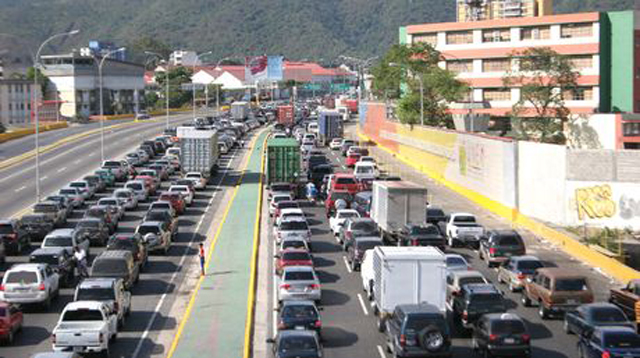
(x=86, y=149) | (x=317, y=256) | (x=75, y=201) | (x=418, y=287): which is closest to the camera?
(x=418, y=287)

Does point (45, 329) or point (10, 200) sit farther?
point (10, 200)

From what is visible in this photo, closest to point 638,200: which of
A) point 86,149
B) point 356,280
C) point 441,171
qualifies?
point 356,280

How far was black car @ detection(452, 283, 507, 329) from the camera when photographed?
27797 mm

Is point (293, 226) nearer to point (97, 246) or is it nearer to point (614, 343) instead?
point (97, 246)

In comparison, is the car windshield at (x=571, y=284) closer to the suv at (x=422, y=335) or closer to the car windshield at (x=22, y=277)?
the suv at (x=422, y=335)

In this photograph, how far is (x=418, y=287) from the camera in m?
27.7

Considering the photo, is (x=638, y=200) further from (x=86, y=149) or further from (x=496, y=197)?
(x=86, y=149)

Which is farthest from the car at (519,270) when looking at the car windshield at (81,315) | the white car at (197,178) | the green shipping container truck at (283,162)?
the white car at (197,178)

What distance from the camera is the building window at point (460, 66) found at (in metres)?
107

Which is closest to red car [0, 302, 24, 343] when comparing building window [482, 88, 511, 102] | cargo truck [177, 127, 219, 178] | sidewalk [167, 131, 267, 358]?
sidewalk [167, 131, 267, 358]

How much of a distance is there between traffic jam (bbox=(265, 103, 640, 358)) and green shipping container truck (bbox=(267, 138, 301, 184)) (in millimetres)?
8797

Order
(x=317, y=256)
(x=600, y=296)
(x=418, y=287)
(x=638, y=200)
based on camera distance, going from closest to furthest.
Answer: (x=418, y=287), (x=600, y=296), (x=317, y=256), (x=638, y=200)

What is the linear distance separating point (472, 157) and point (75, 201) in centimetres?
2414

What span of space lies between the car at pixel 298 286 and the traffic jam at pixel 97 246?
4.73 m
